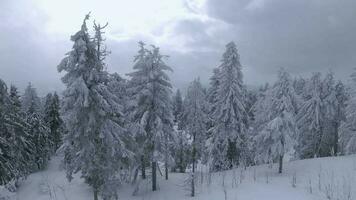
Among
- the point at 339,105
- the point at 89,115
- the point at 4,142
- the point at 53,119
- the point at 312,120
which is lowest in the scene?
the point at 4,142

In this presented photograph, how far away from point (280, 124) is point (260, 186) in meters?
6.59

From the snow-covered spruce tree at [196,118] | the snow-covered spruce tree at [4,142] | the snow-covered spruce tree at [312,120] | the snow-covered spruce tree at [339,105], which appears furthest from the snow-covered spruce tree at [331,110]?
the snow-covered spruce tree at [4,142]

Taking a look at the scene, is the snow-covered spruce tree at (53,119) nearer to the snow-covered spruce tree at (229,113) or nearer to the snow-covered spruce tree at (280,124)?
the snow-covered spruce tree at (229,113)

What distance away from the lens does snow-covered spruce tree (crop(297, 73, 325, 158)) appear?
43872 mm

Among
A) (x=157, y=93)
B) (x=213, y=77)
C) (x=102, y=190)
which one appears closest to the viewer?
(x=102, y=190)

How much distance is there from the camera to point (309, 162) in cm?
3488

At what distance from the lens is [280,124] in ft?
97.7

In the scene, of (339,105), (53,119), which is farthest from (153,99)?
(53,119)

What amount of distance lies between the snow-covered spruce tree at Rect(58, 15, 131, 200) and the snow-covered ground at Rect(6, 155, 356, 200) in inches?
120

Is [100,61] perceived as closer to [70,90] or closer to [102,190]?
[70,90]

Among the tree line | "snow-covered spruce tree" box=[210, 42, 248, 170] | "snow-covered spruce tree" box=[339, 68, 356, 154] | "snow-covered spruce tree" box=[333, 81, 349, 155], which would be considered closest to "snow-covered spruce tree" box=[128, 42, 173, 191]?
the tree line

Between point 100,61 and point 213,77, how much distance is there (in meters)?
24.1

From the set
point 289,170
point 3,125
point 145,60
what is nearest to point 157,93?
point 145,60

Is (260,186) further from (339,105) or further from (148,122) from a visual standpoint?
(339,105)
